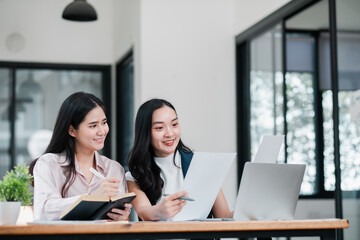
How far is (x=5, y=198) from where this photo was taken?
1930 millimetres

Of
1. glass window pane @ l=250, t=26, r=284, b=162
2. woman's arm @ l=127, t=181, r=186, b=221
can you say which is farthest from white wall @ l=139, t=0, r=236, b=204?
woman's arm @ l=127, t=181, r=186, b=221

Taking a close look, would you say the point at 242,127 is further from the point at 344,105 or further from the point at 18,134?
the point at 18,134

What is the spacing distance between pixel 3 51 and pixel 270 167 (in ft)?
16.3

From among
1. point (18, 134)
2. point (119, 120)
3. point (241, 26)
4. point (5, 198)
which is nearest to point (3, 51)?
point (18, 134)

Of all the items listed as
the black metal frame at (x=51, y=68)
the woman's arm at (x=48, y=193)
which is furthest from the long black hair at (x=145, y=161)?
the black metal frame at (x=51, y=68)

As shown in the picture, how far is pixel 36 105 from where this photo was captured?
648 cm

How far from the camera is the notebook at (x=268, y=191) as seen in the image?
6.67ft

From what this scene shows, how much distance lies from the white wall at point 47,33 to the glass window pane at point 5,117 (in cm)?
21

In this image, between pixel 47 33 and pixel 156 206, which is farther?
pixel 47 33

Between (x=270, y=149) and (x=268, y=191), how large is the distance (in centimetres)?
18

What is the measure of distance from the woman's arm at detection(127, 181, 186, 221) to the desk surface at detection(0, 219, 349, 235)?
243mm

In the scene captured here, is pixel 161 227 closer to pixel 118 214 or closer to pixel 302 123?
pixel 118 214

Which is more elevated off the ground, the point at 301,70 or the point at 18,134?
the point at 301,70

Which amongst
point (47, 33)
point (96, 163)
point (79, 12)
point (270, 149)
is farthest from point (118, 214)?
point (47, 33)
